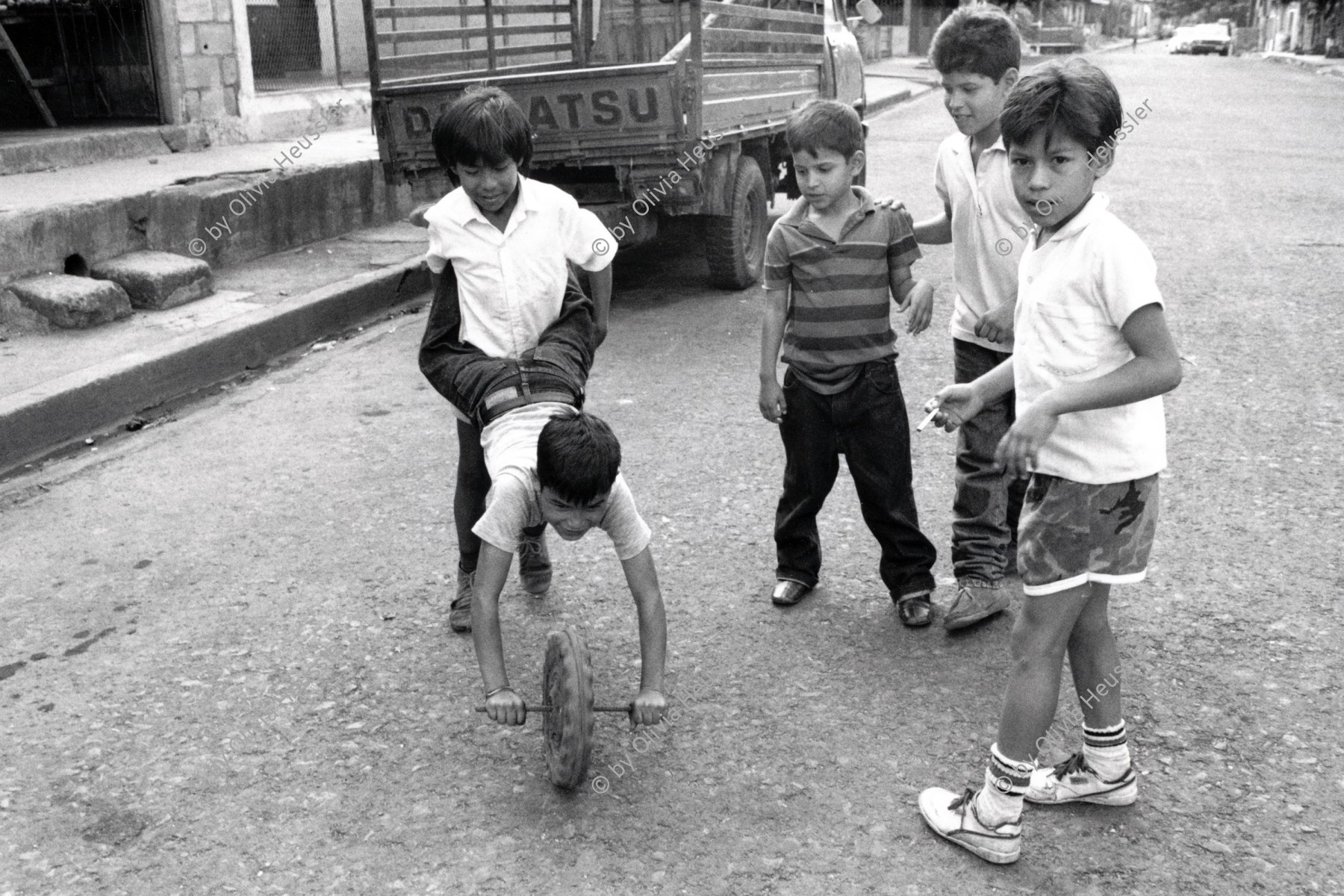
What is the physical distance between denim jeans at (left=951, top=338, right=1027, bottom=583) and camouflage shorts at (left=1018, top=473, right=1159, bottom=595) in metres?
1.01

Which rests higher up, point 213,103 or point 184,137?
point 213,103

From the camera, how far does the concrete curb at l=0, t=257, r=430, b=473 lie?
5.19 meters

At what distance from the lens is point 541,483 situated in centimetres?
271

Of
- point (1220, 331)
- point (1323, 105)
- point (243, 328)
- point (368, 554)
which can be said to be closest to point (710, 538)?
point (368, 554)

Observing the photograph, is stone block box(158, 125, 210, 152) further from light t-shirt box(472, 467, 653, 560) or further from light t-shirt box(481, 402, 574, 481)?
light t-shirt box(472, 467, 653, 560)

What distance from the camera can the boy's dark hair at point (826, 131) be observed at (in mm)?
3131

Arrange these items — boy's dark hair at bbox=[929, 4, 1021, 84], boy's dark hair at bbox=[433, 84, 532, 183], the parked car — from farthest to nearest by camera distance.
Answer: the parked car < boy's dark hair at bbox=[929, 4, 1021, 84] < boy's dark hair at bbox=[433, 84, 532, 183]

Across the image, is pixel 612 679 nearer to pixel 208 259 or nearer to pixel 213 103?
pixel 208 259

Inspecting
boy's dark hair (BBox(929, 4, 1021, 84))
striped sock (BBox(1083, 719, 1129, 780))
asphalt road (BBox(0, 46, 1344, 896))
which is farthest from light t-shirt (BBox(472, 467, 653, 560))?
boy's dark hair (BBox(929, 4, 1021, 84))

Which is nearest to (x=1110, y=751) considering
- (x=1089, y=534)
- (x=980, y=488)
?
(x=1089, y=534)

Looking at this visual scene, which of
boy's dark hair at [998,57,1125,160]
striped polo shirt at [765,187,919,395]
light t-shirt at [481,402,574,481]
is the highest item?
boy's dark hair at [998,57,1125,160]

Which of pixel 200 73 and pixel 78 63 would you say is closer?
pixel 200 73

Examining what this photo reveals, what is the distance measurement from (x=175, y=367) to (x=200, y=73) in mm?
5832

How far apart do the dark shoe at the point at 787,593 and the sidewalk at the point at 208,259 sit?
3.22 m
